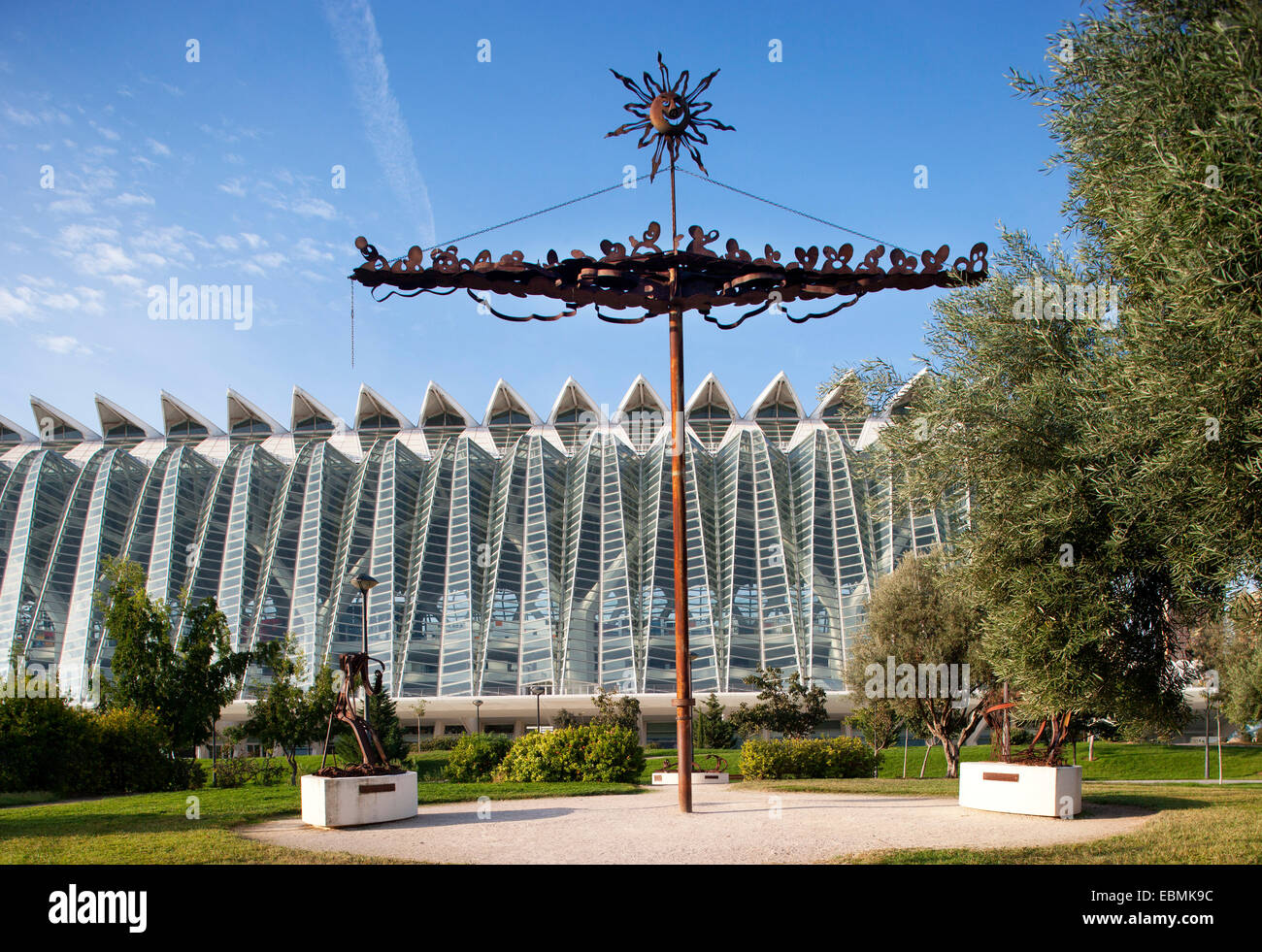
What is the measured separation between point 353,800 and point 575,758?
925cm

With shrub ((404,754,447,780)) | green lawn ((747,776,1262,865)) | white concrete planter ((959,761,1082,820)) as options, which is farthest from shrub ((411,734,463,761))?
green lawn ((747,776,1262,865))

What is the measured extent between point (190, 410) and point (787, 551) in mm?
50714

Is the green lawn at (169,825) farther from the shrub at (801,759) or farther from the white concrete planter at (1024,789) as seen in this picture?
the white concrete planter at (1024,789)

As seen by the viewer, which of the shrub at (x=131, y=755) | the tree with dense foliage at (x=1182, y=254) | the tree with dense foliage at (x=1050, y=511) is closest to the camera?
the tree with dense foliage at (x=1182, y=254)

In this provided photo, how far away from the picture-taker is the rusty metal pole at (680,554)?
13984 mm

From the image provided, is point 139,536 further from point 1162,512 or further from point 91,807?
point 1162,512

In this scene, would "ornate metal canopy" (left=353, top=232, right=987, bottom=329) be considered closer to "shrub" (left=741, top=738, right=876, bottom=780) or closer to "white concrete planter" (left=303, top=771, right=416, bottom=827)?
"white concrete planter" (left=303, top=771, right=416, bottom=827)

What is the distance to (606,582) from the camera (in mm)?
58531

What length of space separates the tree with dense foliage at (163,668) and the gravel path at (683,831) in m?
12.2

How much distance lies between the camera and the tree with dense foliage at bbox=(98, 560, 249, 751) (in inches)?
960

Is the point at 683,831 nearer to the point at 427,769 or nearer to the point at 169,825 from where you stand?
the point at 169,825

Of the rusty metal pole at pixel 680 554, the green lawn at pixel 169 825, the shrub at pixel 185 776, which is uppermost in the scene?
the rusty metal pole at pixel 680 554

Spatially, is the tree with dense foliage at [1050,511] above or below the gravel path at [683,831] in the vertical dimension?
above

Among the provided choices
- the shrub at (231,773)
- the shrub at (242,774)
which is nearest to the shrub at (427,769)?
the shrub at (242,774)
